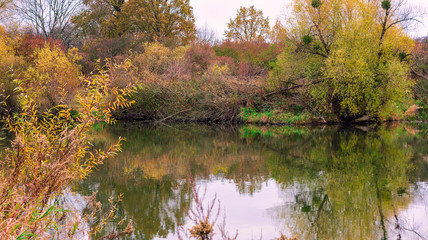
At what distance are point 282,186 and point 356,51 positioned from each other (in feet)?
52.5

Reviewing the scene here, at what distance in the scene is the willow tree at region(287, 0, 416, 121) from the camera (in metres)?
23.0

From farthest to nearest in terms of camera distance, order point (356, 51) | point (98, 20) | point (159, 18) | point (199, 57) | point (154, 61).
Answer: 1. point (98, 20)
2. point (159, 18)
3. point (199, 57)
4. point (154, 61)
5. point (356, 51)

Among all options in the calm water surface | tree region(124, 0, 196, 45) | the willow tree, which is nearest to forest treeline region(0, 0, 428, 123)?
the willow tree

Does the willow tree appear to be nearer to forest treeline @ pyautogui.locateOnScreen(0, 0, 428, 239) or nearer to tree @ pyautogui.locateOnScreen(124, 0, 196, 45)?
forest treeline @ pyautogui.locateOnScreen(0, 0, 428, 239)

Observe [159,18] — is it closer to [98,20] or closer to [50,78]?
[98,20]

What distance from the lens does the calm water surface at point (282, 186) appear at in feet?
20.3

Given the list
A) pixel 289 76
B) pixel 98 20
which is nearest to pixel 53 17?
pixel 98 20

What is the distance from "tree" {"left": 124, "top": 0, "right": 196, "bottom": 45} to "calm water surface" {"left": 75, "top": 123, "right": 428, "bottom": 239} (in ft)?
95.2

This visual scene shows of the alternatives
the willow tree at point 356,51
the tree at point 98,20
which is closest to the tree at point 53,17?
the tree at point 98,20

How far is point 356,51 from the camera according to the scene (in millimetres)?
22562

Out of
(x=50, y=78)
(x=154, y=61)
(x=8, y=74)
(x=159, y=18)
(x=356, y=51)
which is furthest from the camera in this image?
(x=159, y=18)

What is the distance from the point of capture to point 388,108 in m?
23.9

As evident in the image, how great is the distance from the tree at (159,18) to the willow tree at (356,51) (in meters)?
20.5

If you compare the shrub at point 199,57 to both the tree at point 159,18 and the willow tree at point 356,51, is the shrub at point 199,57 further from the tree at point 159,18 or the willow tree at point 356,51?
the willow tree at point 356,51
